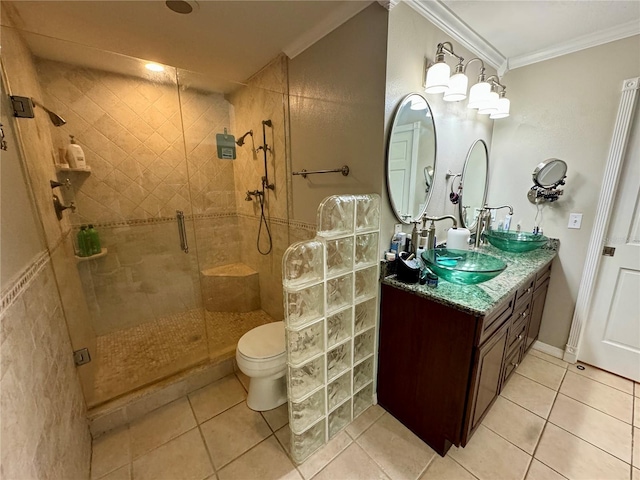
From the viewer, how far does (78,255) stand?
1.99 meters

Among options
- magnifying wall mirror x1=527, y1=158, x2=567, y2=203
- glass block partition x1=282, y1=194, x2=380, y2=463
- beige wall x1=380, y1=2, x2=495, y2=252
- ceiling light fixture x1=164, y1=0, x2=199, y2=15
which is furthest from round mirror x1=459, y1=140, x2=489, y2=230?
ceiling light fixture x1=164, y1=0, x2=199, y2=15

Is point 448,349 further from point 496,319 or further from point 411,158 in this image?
point 411,158

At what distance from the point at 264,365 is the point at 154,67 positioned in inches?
91.5

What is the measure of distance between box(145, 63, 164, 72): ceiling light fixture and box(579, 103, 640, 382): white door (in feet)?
10.8

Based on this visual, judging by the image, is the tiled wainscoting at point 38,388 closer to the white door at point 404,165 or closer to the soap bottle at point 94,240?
the soap bottle at point 94,240

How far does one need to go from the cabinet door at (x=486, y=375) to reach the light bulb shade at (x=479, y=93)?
1419 mm

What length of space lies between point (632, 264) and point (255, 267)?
9.77ft

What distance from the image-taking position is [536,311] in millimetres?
1916

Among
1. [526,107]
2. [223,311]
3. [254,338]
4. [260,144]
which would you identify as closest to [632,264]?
[526,107]

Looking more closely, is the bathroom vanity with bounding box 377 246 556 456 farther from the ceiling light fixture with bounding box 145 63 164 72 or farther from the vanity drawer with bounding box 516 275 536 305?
the ceiling light fixture with bounding box 145 63 164 72

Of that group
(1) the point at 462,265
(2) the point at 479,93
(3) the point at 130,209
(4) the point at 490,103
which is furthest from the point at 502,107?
(3) the point at 130,209

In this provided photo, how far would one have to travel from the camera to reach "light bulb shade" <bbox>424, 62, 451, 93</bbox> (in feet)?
4.32

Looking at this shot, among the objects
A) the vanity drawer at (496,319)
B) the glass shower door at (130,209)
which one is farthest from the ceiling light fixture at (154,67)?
the vanity drawer at (496,319)

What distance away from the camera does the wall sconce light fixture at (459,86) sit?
1.33m
